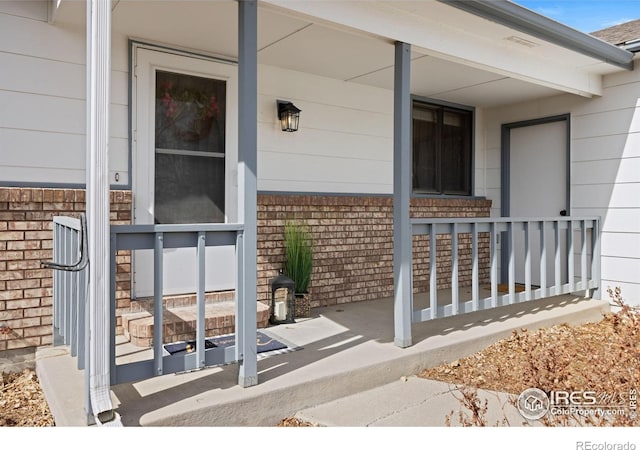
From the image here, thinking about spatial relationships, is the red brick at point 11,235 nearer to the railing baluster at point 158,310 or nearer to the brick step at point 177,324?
the brick step at point 177,324

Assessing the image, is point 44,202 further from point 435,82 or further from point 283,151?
point 435,82

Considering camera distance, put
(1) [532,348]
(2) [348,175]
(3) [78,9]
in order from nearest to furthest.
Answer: (3) [78,9] < (1) [532,348] < (2) [348,175]

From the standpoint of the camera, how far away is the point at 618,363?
3.28 m

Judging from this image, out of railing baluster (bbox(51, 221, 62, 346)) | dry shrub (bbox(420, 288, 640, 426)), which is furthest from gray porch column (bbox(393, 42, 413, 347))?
railing baluster (bbox(51, 221, 62, 346))

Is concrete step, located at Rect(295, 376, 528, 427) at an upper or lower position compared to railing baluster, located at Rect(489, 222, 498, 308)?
lower

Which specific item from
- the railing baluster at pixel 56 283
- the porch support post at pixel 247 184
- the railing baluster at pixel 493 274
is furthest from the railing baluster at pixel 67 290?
the railing baluster at pixel 493 274

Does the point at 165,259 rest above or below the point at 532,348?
above

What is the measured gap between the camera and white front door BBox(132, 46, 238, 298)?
3.84m

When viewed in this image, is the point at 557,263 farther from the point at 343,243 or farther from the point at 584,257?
the point at 343,243

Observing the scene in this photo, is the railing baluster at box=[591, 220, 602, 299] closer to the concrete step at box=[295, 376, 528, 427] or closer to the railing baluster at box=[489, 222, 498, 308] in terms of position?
the railing baluster at box=[489, 222, 498, 308]

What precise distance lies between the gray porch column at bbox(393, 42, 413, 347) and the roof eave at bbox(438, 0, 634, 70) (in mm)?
564

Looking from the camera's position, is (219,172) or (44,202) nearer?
(44,202)

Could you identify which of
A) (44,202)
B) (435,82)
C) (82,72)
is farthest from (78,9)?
(435,82)

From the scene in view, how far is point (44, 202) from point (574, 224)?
5082 mm
